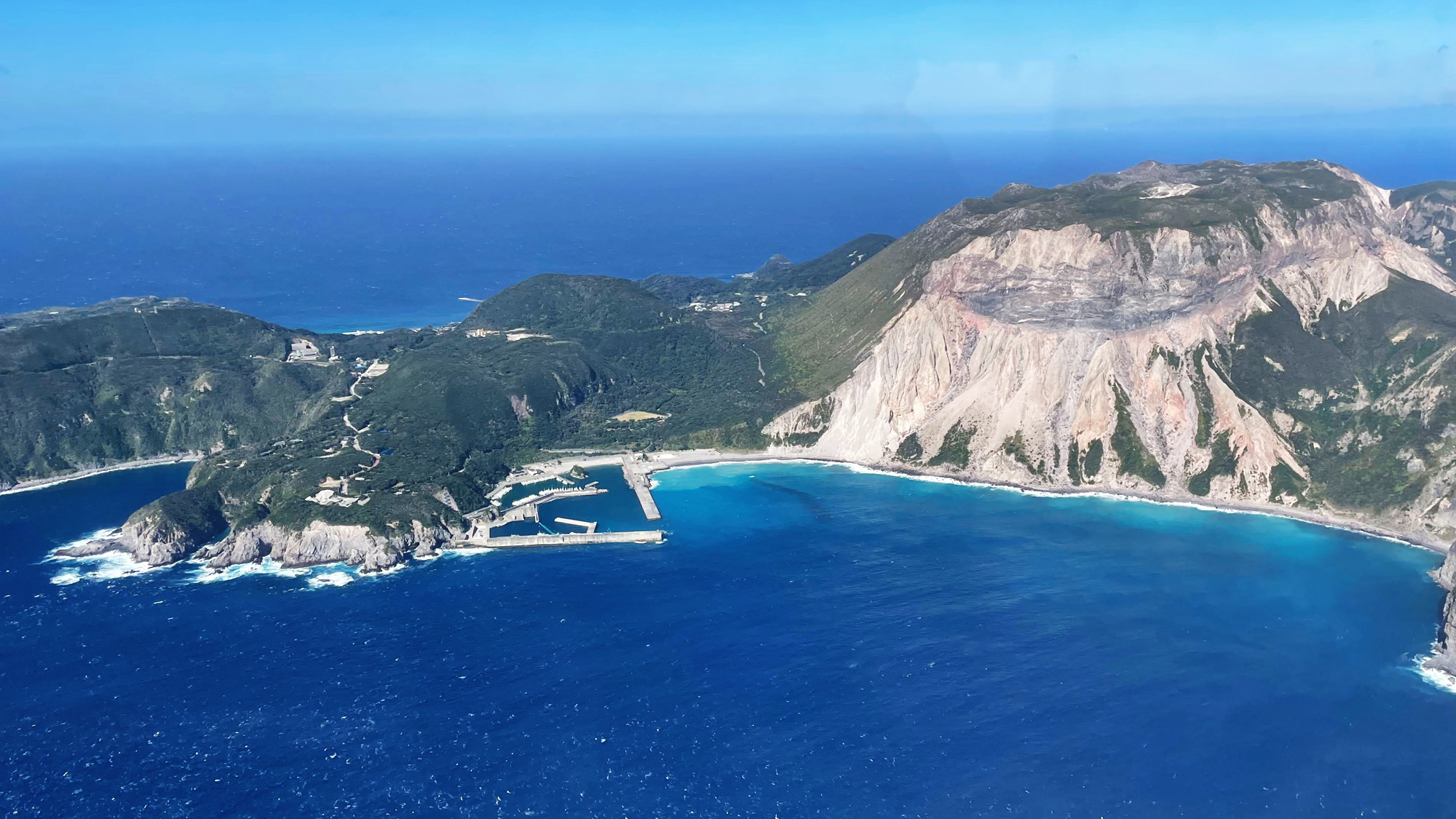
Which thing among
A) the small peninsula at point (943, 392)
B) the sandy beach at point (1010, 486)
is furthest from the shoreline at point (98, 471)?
the sandy beach at point (1010, 486)

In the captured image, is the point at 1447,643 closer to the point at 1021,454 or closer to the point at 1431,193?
the point at 1021,454

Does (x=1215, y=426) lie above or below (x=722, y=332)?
below

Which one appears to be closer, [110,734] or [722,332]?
[110,734]

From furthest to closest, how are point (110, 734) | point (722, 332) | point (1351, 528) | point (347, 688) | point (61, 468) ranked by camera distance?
point (722, 332)
point (61, 468)
point (1351, 528)
point (347, 688)
point (110, 734)

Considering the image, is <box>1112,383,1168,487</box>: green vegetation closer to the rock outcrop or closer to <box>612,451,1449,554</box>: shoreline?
<box>612,451,1449,554</box>: shoreline

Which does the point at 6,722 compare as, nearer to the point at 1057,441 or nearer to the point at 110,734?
the point at 110,734

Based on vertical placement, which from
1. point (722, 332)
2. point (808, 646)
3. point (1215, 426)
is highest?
point (722, 332)

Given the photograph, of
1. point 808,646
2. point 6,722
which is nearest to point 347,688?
point 6,722

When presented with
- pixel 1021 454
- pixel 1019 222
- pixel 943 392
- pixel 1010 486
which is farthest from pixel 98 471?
pixel 1019 222
